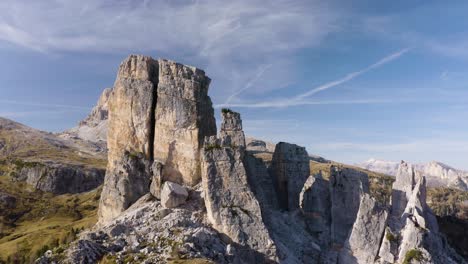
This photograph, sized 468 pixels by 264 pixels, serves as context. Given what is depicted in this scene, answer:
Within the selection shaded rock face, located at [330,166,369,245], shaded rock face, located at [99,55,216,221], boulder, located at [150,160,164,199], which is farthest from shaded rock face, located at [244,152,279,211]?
boulder, located at [150,160,164,199]

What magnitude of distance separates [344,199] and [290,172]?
12.8 metres

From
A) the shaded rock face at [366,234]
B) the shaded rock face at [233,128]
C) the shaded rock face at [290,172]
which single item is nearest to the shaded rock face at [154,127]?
the shaded rock face at [233,128]

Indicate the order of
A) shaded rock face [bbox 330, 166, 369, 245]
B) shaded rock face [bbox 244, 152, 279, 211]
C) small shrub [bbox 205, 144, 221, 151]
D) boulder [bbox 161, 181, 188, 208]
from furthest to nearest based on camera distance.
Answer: shaded rock face [bbox 330, 166, 369, 245] < shaded rock face [bbox 244, 152, 279, 211] < small shrub [bbox 205, 144, 221, 151] < boulder [bbox 161, 181, 188, 208]

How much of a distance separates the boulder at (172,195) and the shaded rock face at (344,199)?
30.7m

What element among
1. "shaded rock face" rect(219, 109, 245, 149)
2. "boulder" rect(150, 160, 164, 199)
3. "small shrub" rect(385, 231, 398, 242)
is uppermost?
"shaded rock face" rect(219, 109, 245, 149)

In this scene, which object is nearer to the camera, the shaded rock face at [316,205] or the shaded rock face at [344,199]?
the shaded rock face at [344,199]

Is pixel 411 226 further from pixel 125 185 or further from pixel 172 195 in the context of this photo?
pixel 125 185

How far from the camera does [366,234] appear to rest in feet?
234

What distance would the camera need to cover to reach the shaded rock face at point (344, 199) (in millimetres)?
75238

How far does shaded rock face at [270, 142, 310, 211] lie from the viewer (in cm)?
8256

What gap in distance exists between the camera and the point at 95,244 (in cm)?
5578

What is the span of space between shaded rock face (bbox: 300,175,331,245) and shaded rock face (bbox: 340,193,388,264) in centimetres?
611

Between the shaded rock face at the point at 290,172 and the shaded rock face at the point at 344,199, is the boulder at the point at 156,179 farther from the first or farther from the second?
the shaded rock face at the point at 344,199

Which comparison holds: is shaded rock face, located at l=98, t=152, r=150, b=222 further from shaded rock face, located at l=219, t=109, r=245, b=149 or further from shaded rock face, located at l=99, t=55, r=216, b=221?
shaded rock face, located at l=219, t=109, r=245, b=149
